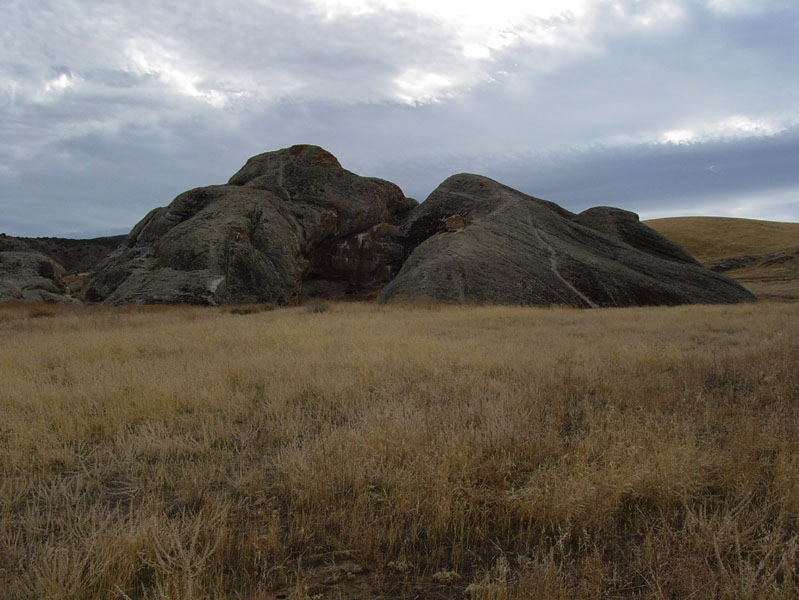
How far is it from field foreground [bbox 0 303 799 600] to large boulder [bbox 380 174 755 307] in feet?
51.6

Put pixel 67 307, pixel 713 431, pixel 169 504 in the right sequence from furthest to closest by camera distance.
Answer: pixel 67 307 → pixel 713 431 → pixel 169 504

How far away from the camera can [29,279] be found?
23.6 meters

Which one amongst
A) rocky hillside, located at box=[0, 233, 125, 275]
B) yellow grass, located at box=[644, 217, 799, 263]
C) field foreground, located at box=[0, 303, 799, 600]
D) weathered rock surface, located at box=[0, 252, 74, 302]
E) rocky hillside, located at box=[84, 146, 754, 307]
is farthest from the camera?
rocky hillside, located at box=[0, 233, 125, 275]

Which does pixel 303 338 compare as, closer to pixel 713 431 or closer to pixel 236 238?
pixel 713 431

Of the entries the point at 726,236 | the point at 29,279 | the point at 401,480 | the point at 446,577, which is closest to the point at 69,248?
the point at 29,279

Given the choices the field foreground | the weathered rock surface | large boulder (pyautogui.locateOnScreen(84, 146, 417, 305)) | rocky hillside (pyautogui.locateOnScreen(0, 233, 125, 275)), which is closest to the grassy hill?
large boulder (pyautogui.locateOnScreen(84, 146, 417, 305))

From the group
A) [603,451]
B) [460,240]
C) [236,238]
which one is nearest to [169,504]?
[603,451]

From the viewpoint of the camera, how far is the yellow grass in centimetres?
7656

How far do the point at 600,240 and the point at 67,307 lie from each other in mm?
33072

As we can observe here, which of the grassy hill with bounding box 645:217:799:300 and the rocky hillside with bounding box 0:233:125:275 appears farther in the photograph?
the rocky hillside with bounding box 0:233:125:275

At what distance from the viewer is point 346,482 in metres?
3.40

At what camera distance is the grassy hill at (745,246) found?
173 feet

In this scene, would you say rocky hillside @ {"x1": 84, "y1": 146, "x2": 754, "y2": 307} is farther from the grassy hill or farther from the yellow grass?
the yellow grass

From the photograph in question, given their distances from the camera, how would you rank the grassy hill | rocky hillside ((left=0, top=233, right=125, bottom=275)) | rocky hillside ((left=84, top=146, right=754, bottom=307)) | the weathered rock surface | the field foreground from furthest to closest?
1. rocky hillside ((left=0, top=233, right=125, bottom=275))
2. the grassy hill
3. rocky hillside ((left=84, top=146, right=754, bottom=307))
4. the weathered rock surface
5. the field foreground
